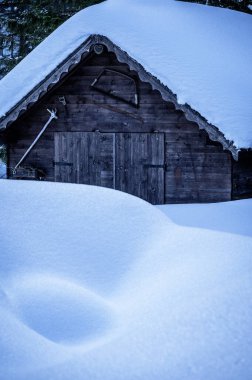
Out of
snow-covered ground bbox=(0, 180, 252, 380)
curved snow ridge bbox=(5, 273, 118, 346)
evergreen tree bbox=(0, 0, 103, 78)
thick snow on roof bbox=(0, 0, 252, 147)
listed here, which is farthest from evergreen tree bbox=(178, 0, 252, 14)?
curved snow ridge bbox=(5, 273, 118, 346)

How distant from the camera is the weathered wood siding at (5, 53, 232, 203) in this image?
34.5 feet

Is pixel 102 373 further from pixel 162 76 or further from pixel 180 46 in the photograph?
pixel 180 46

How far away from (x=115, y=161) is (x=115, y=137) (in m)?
0.62

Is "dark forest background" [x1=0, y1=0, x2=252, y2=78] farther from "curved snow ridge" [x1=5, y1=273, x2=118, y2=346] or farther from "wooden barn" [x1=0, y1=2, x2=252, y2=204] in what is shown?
"curved snow ridge" [x1=5, y1=273, x2=118, y2=346]

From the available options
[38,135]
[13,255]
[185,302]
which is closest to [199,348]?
[185,302]

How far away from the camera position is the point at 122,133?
1098cm

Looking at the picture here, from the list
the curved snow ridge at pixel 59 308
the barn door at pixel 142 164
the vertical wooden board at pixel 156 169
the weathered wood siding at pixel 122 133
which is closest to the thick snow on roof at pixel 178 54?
the weathered wood siding at pixel 122 133

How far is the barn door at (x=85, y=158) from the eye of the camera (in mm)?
11125

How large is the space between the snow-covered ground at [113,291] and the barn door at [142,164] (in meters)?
5.39

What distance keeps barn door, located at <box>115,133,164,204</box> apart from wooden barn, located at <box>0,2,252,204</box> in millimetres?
25

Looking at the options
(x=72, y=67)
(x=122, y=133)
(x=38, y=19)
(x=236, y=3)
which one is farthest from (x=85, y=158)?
(x=236, y=3)

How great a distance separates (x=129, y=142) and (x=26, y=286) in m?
7.45

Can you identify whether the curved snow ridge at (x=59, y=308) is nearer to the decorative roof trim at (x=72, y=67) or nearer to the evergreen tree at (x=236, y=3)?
the decorative roof trim at (x=72, y=67)

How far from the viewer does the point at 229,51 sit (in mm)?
12844
